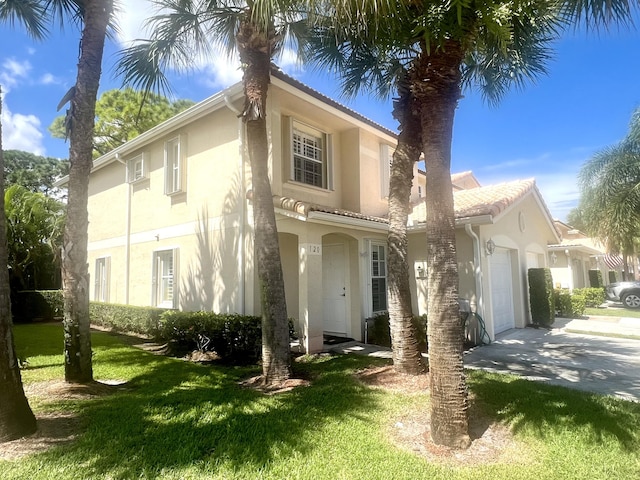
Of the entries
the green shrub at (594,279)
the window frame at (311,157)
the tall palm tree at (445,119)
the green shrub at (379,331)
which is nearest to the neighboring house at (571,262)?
the green shrub at (594,279)

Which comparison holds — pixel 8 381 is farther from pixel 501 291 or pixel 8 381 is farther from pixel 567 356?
pixel 501 291

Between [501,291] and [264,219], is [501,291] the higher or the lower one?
the lower one

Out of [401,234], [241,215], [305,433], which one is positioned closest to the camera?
[305,433]

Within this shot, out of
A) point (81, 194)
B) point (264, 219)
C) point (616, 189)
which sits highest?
point (616, 189)

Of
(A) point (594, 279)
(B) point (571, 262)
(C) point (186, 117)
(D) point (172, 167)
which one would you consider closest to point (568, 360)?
(C) point (186, 117)

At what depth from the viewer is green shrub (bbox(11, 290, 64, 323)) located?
19.1 metres

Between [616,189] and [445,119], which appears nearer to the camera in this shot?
[445,119]

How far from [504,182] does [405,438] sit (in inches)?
535

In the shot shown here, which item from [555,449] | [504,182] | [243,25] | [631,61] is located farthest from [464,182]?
[555,449]

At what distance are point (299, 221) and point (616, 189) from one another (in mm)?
20905

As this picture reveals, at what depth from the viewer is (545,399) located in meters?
6.50

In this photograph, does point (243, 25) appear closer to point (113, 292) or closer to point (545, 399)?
point (545, 399)

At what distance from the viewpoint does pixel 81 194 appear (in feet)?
24.4

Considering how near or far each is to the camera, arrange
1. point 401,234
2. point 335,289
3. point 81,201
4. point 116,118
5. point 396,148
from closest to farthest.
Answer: point 81,201 → point 401,234 → point 396,148 → point 335,289 → point 116,118
